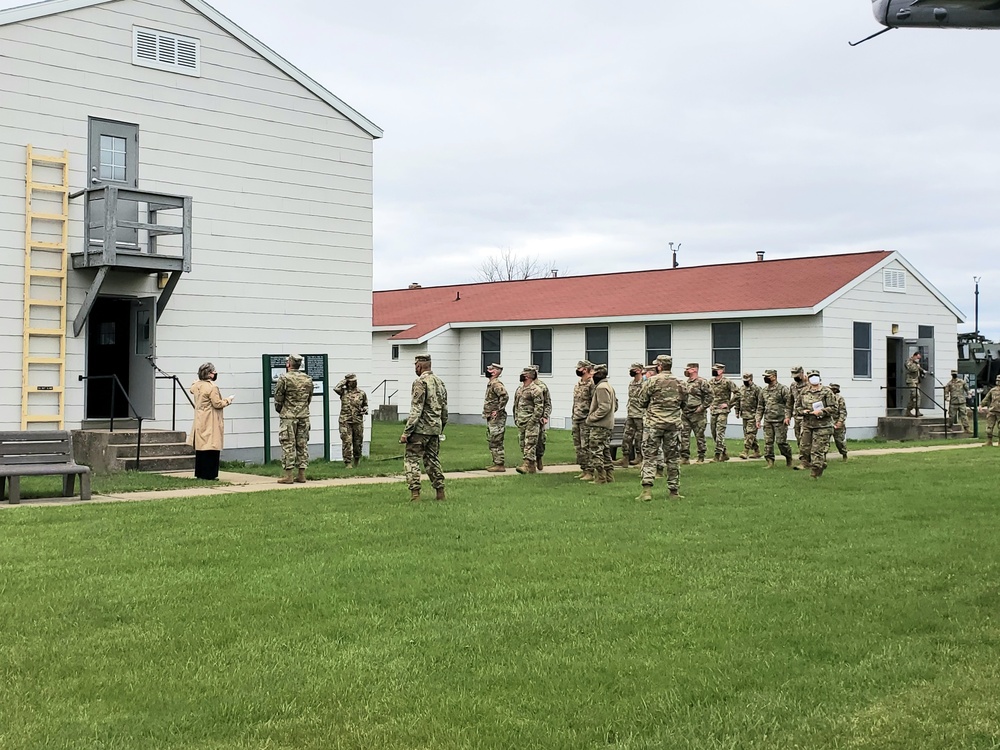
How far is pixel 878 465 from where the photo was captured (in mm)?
20766

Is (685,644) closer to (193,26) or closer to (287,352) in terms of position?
(287,352)

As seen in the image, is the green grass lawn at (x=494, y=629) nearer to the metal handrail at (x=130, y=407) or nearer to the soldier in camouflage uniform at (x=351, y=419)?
the metal handrail at (x=130, y=407)

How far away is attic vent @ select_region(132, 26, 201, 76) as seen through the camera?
19297 mm

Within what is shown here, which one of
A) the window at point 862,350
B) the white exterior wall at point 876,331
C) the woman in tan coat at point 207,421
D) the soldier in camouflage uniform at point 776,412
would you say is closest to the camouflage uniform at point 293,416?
the woman in tan coat at point 207,421

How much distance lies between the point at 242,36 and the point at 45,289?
20.1 ft

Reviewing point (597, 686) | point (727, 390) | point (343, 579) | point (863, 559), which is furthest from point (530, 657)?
point (727, 390)

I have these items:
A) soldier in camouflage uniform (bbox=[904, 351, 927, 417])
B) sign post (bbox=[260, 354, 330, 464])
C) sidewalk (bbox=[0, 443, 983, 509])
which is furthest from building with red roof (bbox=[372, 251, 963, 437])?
sign post (bbox=[260, 354, 330, 464])

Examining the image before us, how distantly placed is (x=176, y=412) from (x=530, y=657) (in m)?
14.1

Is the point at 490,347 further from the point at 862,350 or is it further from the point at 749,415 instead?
the point at 749,415

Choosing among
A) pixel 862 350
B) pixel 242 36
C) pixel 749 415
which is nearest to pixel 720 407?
pixel 749 415

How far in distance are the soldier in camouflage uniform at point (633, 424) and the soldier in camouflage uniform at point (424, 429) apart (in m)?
4.98

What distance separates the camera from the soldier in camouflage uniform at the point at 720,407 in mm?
22614

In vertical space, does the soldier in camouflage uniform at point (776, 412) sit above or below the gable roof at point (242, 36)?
below

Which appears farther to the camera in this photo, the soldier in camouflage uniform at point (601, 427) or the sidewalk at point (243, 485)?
the soldier in camouflage uniform at point (601, 427)
